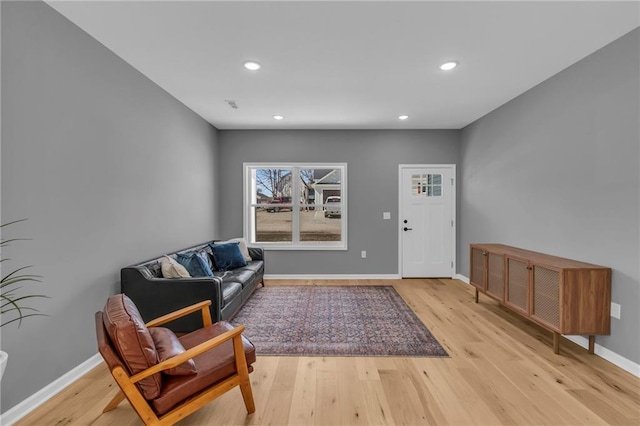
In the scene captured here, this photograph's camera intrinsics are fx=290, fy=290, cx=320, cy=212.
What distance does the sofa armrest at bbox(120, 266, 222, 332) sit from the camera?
2.63 m

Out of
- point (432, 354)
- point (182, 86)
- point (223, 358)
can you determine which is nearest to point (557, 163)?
point (432, 354)

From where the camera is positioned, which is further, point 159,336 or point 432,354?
point 432,354

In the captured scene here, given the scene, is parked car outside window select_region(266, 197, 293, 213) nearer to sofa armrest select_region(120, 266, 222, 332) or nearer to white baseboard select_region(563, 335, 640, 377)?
sofa armrest select_region(120, 266, 222, 332)

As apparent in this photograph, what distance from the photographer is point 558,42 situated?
7.95 feet

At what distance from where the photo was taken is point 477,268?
3854 millimetres

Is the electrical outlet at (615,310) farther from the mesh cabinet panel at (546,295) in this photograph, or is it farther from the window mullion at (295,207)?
the window mullion at (295,207)

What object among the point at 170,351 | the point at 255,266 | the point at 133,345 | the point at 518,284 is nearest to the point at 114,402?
the point at 170,351

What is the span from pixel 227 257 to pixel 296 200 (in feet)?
5.64

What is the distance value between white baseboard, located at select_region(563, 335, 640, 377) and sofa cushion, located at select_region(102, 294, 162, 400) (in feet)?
11.1

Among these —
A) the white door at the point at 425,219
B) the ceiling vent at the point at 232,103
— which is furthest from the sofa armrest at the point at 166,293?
the white door at the point at 425,219

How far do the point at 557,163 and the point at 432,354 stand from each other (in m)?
2.37

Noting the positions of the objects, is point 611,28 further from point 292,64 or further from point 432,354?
point 432,354

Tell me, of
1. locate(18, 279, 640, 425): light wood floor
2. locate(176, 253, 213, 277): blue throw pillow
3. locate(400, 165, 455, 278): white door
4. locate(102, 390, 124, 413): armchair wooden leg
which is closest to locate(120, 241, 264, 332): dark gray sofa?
locate(176, 253, 213, 277): blue throw pillow

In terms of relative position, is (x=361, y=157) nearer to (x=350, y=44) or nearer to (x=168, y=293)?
(x=350, y=44)
